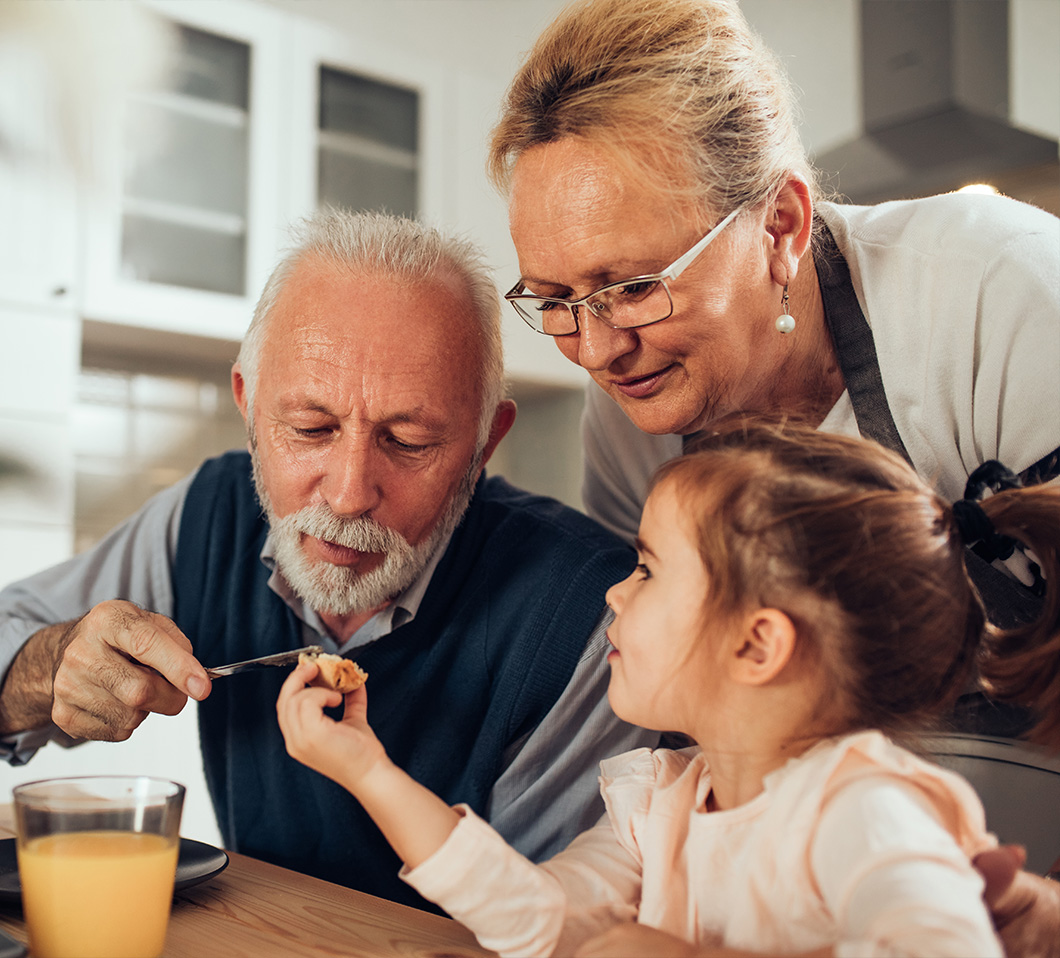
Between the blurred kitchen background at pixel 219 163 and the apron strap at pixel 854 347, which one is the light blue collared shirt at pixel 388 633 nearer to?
the apron strap at pixel 854 347

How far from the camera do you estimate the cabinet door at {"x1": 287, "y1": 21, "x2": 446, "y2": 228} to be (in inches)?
123

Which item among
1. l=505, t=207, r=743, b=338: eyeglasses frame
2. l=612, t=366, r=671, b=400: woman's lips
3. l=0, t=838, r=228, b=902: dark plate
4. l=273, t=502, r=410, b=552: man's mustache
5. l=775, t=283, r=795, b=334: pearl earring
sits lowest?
l=0, t=838, r=228, b=902: dark plate

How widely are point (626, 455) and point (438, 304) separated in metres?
0.36

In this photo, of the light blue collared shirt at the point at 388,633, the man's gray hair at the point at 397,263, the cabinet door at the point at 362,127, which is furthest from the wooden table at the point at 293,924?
the cabinet door at the point at 362,127

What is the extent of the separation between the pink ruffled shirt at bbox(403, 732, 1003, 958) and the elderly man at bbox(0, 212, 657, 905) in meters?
0.29

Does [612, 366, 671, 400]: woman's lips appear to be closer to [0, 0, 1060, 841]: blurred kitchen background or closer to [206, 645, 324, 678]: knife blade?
[206, 645, 324, 678]: knife blade

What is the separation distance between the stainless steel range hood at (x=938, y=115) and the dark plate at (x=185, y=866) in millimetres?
2218

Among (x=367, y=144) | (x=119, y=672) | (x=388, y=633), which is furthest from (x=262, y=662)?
(x=367, y=144)

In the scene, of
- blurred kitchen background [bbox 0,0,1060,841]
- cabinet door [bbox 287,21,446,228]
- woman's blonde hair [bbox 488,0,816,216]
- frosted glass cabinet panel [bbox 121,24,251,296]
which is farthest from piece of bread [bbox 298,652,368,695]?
cabinet door [bbox 287,21,446,228]

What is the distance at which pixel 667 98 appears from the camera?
0.98 meters

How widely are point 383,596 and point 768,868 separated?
627 millimetres

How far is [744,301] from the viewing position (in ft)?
3.41

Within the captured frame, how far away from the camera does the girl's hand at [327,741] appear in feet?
2.41

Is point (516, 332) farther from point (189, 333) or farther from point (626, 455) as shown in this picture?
point (626, 455)
